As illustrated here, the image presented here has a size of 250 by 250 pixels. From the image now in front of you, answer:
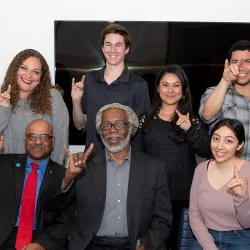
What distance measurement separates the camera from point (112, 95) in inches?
145

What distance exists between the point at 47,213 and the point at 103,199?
1.32ft

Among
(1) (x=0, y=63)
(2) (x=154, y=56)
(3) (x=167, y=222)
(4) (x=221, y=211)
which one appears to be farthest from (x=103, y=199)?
(1) (x=0, y=63)

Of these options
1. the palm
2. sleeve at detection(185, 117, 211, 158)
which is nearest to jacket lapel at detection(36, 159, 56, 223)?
the palm

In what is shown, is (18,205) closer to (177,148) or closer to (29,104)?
(29,104)

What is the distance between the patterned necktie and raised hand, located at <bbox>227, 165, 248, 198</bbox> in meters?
1.23

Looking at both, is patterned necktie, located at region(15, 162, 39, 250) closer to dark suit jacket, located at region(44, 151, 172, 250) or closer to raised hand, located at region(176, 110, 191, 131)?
dark suit jacket, located at region(44, 151, 172, 250)

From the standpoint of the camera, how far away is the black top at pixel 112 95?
368 centimetres

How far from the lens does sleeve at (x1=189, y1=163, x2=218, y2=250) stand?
299 cm

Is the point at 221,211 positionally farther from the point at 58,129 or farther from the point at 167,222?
the point at 58,129

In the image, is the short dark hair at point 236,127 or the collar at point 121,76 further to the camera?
the collar at point 121,76

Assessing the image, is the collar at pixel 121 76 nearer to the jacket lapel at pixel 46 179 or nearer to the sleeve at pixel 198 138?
the sleeve at pixel 198 138

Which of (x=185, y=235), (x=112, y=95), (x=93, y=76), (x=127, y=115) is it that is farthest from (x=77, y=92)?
(x=185, y=235)

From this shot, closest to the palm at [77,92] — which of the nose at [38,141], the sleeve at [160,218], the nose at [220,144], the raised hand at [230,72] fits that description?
the nose at [38,141]

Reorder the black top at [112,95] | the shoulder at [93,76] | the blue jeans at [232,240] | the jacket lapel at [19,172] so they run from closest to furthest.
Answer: the blue jeans at [232,240] < the jacket lapel at [19,172] < the black top at [112,95] < the shoulder at [93,76]
